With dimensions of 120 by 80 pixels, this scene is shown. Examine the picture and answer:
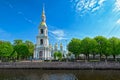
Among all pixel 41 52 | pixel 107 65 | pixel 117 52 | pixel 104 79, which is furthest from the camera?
pixel 41 52

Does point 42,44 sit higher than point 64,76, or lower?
higher

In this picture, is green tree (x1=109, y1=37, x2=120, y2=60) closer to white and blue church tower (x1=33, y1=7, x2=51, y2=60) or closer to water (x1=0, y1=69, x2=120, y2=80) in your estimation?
water (x1=0, y1=69, x2=120, y2=80)

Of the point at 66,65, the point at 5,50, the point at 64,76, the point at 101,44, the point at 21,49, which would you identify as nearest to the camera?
the point at 64,76

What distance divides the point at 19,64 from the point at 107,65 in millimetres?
27213

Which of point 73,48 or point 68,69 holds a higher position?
point 73,48

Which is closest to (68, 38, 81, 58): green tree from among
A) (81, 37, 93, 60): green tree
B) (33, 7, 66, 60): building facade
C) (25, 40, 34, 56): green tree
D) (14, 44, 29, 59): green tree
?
(81, 37, 93, 60): green tree

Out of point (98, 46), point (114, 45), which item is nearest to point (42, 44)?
point (98, 46)

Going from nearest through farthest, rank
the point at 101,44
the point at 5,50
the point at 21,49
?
the point at 101,44
the point at 5,50
the point at 21,49

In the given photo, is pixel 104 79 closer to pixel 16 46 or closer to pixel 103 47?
pixel 103 47

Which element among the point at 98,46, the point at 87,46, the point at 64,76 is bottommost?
the point at 64,76

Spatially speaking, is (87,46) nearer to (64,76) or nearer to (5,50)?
(5,50)

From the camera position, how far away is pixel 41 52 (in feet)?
336

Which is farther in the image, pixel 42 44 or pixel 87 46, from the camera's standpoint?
pixel 42 44

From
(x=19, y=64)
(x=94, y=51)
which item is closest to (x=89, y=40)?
(x=94, y=51)
